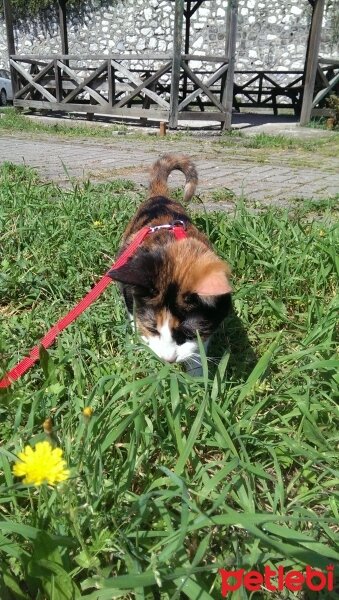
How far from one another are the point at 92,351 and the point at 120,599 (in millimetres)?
1180

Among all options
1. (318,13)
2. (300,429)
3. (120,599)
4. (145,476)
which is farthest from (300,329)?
(318,13)

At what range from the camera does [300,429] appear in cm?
179

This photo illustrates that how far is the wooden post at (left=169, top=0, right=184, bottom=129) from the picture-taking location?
395 inches

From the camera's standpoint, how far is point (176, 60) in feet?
34.4

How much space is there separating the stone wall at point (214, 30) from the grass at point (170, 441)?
18804mm

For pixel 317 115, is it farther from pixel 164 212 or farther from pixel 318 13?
pixel 164 212

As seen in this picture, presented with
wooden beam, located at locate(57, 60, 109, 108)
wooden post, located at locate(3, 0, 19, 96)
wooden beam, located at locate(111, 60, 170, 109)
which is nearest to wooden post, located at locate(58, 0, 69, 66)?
wooden post, located at locate(3, 0, 19, 96)

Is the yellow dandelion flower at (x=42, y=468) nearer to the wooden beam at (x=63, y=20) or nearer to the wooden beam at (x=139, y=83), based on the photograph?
the wooden beam at (x=139, y=83)

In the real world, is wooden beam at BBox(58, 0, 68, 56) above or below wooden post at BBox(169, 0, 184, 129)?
above

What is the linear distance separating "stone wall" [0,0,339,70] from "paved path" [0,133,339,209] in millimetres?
12211

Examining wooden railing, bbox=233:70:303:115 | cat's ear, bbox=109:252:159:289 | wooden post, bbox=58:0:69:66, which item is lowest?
cat's ear, bbox=109:252:159:289

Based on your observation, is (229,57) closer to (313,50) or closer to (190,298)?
(313,50)

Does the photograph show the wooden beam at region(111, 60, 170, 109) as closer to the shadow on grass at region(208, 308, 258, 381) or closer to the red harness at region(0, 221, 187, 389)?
the red harness at region(0, 221, 187, 389)

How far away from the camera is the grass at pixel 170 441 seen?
4.00ft
